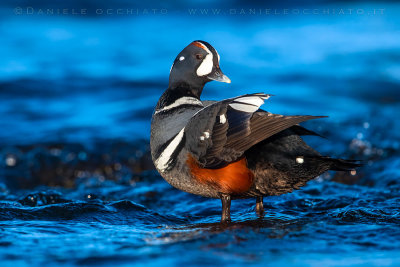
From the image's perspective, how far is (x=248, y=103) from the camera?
5.06 metres

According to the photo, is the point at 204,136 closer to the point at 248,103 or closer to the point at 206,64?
the point at 248,103

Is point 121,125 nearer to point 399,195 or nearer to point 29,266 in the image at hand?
point 399,195

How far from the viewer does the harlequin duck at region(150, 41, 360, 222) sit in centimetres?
496

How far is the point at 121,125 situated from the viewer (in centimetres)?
1030

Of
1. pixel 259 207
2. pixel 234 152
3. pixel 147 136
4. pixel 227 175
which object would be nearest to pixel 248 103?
pixel 234 152

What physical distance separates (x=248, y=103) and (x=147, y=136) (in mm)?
4890

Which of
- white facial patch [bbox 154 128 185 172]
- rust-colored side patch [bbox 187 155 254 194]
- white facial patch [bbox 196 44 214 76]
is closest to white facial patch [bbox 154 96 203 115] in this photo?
white facial patch [bbox 196 44 214 76]

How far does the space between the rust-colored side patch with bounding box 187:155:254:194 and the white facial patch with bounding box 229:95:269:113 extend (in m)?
0.45

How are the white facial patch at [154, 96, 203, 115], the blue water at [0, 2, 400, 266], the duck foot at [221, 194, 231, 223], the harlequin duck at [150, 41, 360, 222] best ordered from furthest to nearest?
the white facial patch at [154, 96, 203, 115], the duck foot at [221, 194, 231, 223], the harlequin duck at [150, 41, 360, 222], the blue water at [0, 2, 400, 266]

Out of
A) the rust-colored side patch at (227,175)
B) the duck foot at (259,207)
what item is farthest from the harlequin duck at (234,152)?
the duck foot at (259,207)

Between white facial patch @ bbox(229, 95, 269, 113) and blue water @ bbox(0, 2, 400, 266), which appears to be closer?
blue water @ bbox(0, 2, 400, 266)

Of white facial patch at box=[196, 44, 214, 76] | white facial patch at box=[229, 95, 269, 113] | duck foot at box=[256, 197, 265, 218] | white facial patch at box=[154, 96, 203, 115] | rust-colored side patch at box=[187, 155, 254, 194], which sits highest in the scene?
white facial patch at box=[196, 44, 214, 76]

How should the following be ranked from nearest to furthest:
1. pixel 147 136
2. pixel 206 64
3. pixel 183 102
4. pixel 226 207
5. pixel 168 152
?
1. pixel 168 152
2. pixel 226 207
3. pixel 183 102
4. pixel 206 64
5. pixel 147 136

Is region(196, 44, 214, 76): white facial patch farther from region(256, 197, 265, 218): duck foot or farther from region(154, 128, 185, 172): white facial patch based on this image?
region(256, 197, 265, 218): duck foot
